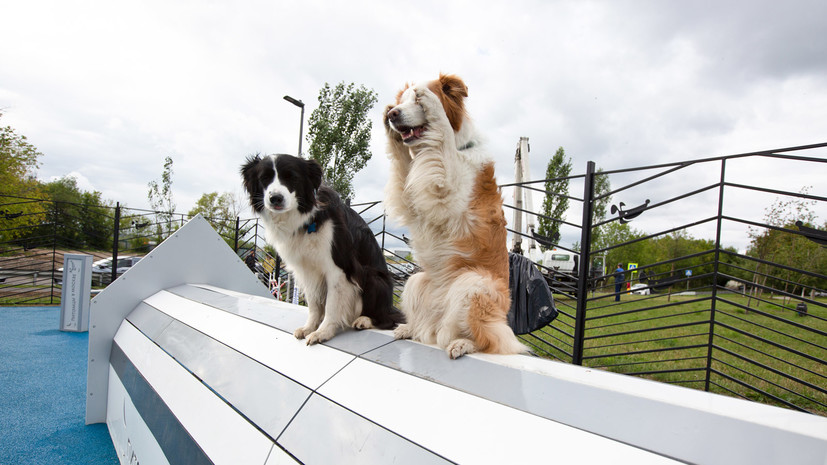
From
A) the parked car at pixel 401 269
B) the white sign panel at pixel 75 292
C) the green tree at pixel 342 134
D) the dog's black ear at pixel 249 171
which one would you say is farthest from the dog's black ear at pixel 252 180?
the green tree at pixel 342 134

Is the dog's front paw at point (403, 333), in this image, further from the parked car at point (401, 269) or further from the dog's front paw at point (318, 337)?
the parked car at point (401, 269)

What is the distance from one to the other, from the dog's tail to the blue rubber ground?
2.10 meters

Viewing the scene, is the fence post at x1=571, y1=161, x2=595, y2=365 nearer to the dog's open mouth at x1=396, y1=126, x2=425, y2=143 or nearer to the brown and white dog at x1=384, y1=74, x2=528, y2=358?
the brown and white dog at x1=384, y1=74, x2=528, y2=358

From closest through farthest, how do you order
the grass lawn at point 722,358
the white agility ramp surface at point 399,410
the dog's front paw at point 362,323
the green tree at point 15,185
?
the white agility ramp surface at point 399,410, the dog's front paw at point 362,323, the grass lawn at point 722,358, the green tree at point 15,185

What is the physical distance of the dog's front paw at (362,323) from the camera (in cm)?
180

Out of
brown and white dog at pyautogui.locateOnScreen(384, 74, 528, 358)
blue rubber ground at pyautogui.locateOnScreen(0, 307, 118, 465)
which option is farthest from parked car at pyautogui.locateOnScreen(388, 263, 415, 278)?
blue rubber ground at pyautogui.locateOnScreen(0, 307, 118, 465)

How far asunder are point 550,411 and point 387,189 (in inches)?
47.3

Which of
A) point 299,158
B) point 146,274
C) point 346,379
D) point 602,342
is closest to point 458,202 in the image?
point 346,379

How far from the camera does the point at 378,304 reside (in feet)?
6.61

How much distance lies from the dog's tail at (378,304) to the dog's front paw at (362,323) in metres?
0.08

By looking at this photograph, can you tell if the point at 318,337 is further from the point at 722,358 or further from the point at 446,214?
the point at 722,358

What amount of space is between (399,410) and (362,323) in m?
0.95

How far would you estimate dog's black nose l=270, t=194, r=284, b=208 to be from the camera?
194 centimetres

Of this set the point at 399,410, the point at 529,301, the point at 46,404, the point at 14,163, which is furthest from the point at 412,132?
the point at 14,163
